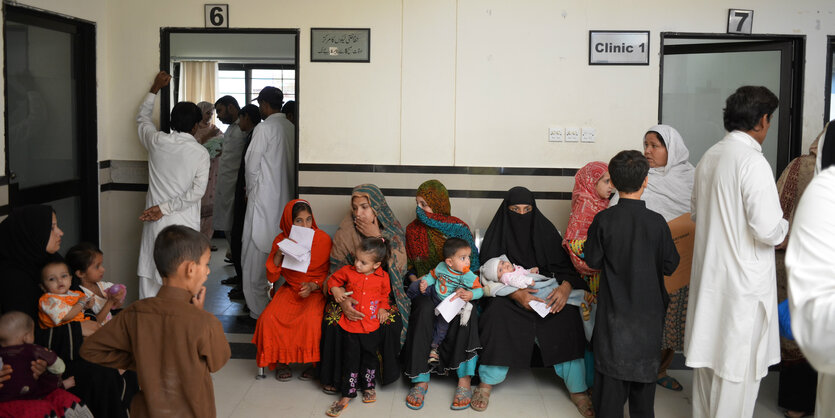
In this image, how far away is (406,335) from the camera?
4059mm

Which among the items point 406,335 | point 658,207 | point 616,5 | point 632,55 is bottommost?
point 406,335

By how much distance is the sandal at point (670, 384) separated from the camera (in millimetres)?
4113

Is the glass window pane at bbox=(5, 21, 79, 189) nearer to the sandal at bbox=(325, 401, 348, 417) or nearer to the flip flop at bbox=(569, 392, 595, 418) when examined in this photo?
the sandal at bbox=(325, 401, 348, 417)

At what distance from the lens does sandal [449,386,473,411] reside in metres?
3.84

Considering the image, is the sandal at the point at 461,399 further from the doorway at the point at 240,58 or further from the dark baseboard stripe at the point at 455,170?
the doorway at the point at 240,58

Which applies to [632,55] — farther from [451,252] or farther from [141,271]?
[141,271]

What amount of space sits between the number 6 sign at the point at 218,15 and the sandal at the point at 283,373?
7.31 ft

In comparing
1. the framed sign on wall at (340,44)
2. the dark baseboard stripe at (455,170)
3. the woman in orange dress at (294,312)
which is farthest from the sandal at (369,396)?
the framed sign on wall at (340,44)

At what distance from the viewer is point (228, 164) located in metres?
6.65

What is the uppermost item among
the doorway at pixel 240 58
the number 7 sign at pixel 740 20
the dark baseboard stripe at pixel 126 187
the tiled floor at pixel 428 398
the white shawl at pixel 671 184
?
the doorway at pixel 240 58

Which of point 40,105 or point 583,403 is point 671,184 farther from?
point 40,105

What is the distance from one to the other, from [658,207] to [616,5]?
4.46ft

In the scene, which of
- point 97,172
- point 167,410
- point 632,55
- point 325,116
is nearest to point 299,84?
point 325,116

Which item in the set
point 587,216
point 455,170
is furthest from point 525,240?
point 455,170
